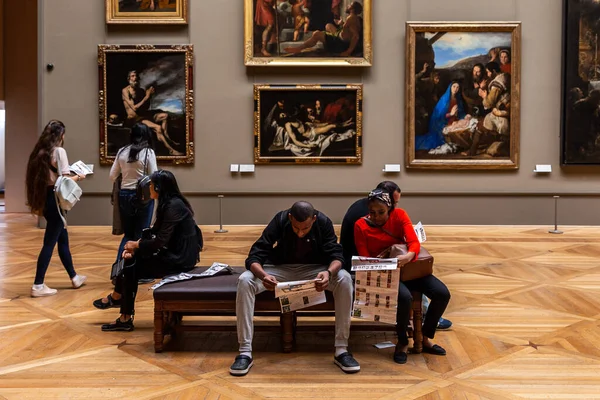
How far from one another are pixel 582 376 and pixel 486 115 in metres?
11.2

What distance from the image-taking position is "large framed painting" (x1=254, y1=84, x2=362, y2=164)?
608 inches

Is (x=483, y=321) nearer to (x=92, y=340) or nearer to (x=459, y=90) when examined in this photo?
(x=92, y=340)

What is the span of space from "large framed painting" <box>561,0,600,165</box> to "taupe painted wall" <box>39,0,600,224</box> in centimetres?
26

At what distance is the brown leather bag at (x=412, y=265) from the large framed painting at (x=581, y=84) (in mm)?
11097

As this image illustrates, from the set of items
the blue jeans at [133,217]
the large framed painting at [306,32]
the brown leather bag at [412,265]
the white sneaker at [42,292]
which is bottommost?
the white sneaker at [42,292]

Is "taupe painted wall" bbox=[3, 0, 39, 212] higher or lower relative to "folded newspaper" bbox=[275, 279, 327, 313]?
higher

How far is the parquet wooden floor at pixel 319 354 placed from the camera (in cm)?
475

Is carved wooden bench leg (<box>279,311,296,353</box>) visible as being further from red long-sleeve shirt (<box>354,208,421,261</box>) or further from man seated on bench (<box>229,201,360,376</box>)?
red long-sleeve shirt (<box>354,208,421,261</box>)

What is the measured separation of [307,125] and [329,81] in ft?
4.01

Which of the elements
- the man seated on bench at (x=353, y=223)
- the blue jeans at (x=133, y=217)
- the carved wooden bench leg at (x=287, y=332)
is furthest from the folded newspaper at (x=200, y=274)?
the blue jeans at (x=133, y=217)

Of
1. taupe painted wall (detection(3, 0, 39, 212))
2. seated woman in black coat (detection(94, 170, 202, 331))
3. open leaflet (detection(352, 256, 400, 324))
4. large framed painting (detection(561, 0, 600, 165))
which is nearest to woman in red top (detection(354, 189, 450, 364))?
open leaflet (detection(352, 256, 400, 324))

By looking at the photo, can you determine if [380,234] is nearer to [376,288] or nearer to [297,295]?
[376,288]

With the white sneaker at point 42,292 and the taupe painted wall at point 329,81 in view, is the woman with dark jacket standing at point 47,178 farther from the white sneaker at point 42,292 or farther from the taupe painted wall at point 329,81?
the taupe painted wall at point 329,81

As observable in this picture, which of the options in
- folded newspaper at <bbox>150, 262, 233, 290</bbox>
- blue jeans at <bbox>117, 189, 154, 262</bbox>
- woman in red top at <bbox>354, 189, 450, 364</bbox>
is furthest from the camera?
blue jeans at <bbox>117, 189, 154, 262</bbox>
